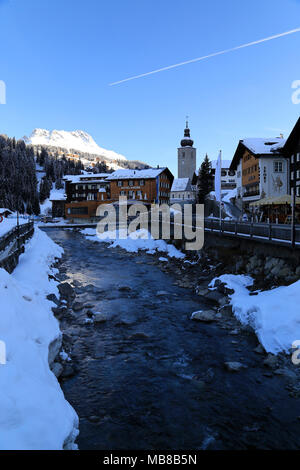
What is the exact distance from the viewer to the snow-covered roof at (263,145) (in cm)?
4312

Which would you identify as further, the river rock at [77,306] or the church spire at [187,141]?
the church spire at [187,141]

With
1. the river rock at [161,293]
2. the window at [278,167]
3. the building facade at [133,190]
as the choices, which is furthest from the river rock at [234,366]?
the building facade at [133,190]

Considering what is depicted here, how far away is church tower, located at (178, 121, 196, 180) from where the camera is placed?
376 ft

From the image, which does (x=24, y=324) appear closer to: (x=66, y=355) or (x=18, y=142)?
(x=66, y=355)

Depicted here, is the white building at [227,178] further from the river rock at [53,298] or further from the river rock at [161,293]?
the river rock at [53,298]

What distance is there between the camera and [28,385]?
21.5 ft

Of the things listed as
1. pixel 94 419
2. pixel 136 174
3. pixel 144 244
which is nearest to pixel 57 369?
pixel 94 419

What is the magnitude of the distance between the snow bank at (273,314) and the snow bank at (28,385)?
713cm

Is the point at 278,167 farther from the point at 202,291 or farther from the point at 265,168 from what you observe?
the point at 202,291

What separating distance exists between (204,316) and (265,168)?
35026 millimetres

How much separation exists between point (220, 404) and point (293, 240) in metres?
9.43

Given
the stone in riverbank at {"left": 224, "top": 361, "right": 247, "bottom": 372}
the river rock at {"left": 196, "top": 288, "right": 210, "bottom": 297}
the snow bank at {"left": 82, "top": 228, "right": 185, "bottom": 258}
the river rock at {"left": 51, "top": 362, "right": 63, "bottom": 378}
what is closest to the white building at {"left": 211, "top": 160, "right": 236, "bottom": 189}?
the snow bank at {"left": 82, "top": 228, "right": 185, "bottom": 258}
